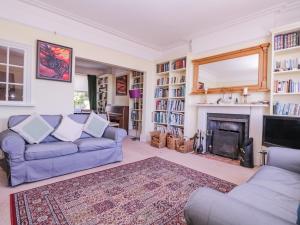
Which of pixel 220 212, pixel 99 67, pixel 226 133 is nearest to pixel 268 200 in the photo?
pixel 220 212

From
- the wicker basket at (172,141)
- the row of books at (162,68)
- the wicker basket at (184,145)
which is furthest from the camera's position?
the row of books at (162,68)

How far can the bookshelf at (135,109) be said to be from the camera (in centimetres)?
554

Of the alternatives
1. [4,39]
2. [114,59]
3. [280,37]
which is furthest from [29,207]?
[280,37]

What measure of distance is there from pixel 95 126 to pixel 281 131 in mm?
2975

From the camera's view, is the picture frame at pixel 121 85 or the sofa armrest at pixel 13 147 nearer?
the sofa armrest at pixel 13 147

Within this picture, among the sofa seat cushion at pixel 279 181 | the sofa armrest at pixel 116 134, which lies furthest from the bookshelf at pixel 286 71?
the sofa armrest at pixel 116 134

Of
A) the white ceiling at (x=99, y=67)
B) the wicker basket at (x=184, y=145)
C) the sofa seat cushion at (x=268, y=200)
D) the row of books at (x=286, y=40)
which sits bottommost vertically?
the wicker basket at (x=184, y=145)

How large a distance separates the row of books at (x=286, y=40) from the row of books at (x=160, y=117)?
110 inches

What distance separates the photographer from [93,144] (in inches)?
108

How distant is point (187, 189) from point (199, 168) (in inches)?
33.8

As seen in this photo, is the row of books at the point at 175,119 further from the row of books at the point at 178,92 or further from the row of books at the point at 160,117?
the row of books at the point at 178,92

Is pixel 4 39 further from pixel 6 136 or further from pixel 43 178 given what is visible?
pixel 43 178

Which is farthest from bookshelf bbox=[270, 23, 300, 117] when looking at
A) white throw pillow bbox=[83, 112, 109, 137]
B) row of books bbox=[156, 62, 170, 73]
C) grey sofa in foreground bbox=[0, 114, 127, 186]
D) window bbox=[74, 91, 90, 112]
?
window bbox=[74, 91, 90, 112]

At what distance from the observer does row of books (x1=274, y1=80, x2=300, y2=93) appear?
2705mm
